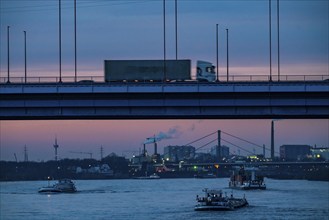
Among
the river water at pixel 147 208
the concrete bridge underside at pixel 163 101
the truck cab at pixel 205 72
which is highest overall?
the truck cab at pixel 205 72

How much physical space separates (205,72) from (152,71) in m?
3.24

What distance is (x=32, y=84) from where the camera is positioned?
56.1 m

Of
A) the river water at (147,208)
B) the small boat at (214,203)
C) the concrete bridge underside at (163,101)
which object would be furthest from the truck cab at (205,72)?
the small boat at (214,203)

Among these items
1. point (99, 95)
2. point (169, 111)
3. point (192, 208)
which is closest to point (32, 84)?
point (99, 95)

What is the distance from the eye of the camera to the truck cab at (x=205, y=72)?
200ft

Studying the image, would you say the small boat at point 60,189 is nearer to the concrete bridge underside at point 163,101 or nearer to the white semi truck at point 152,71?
the white semi truck at point 152,71

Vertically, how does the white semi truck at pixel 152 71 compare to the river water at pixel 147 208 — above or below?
above

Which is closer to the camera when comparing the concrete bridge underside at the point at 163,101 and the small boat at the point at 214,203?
the concrete bridge underside at the point at 163,101

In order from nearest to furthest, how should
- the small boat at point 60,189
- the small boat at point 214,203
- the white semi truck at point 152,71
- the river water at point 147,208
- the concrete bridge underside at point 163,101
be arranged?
the concrete bridge underside at point 163,101 < the white semi truck at point 152,71 < the river water at point 147,208 < the small boat at point 214,203 < the small boat at point 60,189

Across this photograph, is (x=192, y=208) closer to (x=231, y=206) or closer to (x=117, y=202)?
(x=231, y=206)

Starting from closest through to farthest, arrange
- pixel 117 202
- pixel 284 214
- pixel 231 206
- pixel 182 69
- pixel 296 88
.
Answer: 1. pixel 296 88
2. pixel 182 69
3. pixel 284 214
4. pixel 231 206
5. pixel 117 202

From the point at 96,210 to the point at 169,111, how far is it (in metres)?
51.4

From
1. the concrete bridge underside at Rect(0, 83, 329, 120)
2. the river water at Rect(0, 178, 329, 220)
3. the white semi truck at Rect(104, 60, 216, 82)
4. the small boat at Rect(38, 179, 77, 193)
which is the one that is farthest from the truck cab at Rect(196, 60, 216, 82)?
the small boat at Rect(38, 179, 77, 193)

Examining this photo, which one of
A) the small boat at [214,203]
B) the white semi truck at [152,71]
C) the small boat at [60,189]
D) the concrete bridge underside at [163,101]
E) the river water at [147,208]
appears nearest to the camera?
the concrete bridge underside at [163,101]
